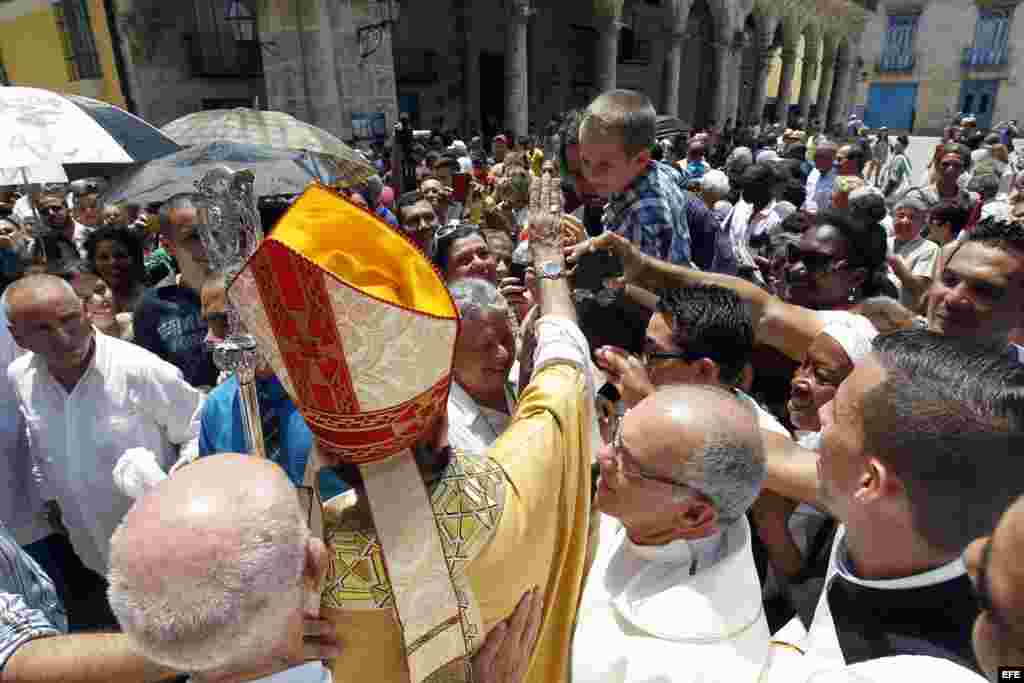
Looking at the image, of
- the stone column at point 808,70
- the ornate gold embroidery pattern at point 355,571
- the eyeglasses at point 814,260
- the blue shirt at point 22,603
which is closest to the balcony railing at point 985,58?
the stone column at point 808,70

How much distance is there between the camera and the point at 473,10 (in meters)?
18.4

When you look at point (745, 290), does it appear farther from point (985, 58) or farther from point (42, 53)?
Answer: point (985, 58)

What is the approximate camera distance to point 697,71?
27.7 metres

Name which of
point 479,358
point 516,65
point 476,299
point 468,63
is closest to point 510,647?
point 479,358

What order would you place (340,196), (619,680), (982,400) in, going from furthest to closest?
(619,680)
(982,400)
(340,196)

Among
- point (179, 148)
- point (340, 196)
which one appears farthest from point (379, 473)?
point (179, 148)

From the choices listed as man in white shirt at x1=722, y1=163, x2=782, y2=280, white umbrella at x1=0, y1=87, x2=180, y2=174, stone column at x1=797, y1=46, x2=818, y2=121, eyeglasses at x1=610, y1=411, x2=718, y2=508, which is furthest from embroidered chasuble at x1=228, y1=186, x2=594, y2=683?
stone column at x1=797, y1=46, x2=818, y2=121


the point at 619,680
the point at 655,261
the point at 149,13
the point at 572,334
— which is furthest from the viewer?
the point at 149,13

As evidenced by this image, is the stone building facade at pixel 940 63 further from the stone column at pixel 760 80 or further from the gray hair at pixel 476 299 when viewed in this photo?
the gray hair at pixel 476 299

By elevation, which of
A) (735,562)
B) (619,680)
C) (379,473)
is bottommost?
(619,680)

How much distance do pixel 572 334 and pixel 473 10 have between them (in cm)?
1912

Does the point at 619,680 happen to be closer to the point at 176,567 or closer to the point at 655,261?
the point at 176,567

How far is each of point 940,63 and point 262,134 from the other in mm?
45171

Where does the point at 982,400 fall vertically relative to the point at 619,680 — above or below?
above
